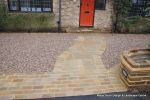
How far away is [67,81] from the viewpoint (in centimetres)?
586

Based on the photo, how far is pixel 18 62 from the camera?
276 inches

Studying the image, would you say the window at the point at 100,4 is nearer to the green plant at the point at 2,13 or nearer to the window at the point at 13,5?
the window at the point at 13,5

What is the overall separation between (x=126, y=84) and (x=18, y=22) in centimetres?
694

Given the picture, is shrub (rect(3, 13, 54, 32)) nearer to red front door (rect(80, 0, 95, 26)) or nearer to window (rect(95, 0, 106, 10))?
red front door (rect(80, 0, 95, 26))

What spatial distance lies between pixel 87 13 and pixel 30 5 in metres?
2.95

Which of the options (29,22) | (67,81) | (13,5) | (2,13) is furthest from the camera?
(29,22)

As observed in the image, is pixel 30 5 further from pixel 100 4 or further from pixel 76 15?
pixel 100 4

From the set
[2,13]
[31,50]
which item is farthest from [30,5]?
[31,50]

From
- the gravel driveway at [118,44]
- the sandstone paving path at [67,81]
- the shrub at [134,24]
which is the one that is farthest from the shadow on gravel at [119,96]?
the shrub at [134,24]

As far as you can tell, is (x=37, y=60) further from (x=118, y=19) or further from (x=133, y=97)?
(x=118, y=19)

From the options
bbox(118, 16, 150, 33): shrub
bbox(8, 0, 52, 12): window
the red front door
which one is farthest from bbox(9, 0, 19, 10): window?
bbox(118, 16, 150, 33): shrub

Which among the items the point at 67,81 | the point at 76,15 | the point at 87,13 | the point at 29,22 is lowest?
the point at 67,81

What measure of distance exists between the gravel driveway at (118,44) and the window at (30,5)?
11.2ft

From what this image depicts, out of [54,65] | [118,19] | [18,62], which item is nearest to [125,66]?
[54,65]
